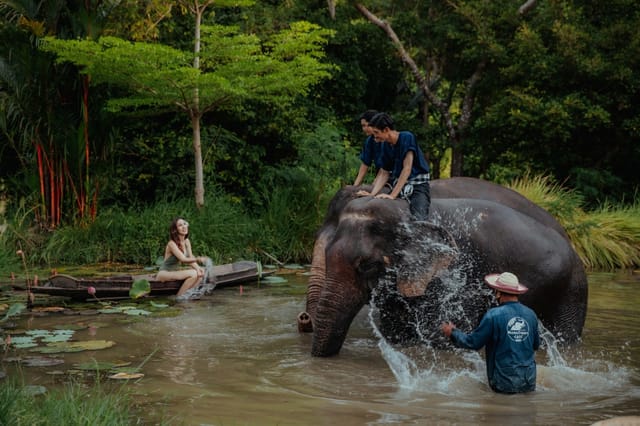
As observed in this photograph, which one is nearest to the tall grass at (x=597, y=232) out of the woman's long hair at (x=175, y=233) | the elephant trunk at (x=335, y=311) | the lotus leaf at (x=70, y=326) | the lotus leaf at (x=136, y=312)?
the woman's long hair at (x=175, y=233)

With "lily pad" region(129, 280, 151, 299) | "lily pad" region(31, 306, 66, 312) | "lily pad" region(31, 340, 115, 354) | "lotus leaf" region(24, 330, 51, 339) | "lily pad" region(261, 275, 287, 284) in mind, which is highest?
"lily pad" region(129, 280, 151, 299)

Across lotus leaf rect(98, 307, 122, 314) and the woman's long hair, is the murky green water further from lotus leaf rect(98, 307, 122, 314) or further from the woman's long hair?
the woman's long hair

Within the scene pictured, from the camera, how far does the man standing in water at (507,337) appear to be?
5.97 m

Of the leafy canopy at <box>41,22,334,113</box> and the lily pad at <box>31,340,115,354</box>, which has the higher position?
the leafy canopy at <box>41,22,334,113</box>

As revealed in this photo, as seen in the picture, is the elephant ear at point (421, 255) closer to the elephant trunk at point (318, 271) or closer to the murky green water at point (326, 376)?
the murky green water at point (326, 376)

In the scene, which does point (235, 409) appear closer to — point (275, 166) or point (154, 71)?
point (154, 71)

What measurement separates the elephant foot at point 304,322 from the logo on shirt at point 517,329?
280 centimetres

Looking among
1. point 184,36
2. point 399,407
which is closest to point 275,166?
point 184,36

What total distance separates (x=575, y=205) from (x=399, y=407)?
10.4 metres

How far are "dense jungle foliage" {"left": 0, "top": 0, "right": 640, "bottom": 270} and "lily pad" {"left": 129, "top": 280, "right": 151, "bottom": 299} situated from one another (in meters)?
1.93

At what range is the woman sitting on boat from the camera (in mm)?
10703

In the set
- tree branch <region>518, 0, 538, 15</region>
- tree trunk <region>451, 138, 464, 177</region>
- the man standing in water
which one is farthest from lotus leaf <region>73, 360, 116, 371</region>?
tree branch <region>518, 0, 538, 15</region>

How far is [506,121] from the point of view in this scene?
60.7ft

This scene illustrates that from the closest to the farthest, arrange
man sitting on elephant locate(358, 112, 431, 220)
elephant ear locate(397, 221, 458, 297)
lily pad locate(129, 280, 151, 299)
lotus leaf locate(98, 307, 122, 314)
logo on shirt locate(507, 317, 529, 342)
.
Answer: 1. logo on shirt locate(507, 317, 529, 342)
2. elephant ear locate(397, 221, 458, 297)
3. man sitting on elephant locate(358, 112, 431, 220)
4. lotus leaf locate(98, 307, 122, 314)
5. lily pad locate(129, 280, 151, 299)
